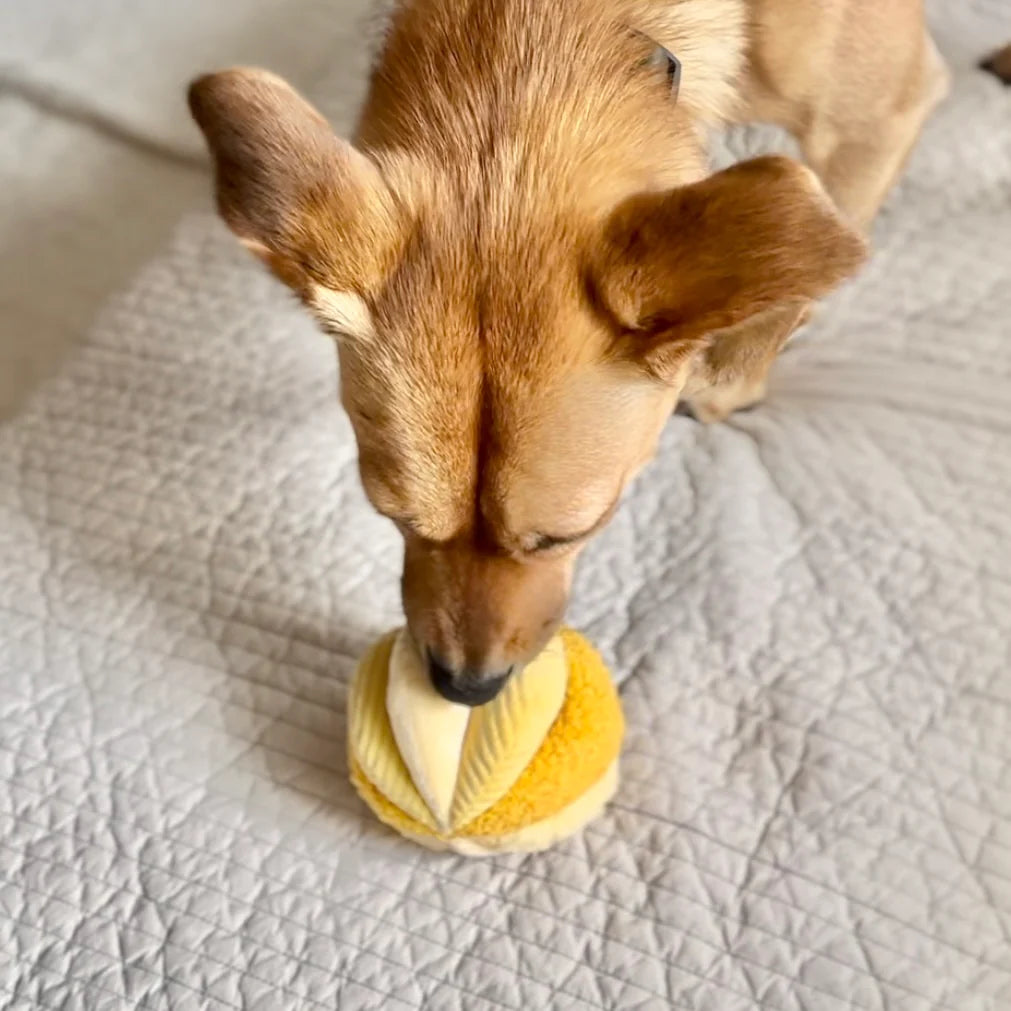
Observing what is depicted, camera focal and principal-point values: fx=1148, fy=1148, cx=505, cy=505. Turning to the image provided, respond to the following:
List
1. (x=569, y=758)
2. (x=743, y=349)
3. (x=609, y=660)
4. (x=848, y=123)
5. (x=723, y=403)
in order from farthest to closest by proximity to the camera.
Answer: (x=723, y=403), (x=848, y=123), (x=609, y=660), (x=569, y=758), (x=743, y=349)

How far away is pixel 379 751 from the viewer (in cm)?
134

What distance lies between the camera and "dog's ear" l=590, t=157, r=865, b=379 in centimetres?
91

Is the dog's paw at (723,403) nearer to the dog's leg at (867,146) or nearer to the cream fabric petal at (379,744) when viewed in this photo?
the dog's leg at (867,146)

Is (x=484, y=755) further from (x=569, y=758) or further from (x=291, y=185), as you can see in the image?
(x=291, y=185)

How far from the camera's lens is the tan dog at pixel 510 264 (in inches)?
39.4

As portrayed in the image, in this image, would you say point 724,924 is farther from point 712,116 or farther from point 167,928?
point 712,116

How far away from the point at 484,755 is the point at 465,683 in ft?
0.30

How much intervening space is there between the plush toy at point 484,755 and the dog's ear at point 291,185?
471mm

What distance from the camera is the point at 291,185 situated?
1.05 m

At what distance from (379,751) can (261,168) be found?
667 millimetres

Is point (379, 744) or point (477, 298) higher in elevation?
point (477, 298)

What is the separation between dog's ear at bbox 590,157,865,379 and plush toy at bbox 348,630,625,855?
452 mm

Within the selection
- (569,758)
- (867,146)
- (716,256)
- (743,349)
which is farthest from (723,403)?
(716,256)

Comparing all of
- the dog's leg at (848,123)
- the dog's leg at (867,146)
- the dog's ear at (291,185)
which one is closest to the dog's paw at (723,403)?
the dog's leg at (848,123)
